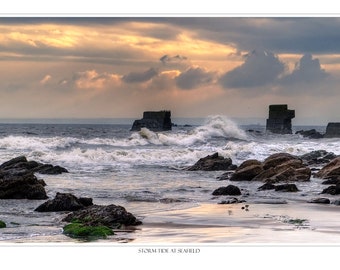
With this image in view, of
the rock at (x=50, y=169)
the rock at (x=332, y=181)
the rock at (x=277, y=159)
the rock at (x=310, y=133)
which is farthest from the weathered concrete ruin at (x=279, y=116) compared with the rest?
the rock at (x=332, y=181)

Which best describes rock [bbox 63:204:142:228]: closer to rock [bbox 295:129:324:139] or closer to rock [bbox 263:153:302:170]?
rock [bbox 295:129:324:139]

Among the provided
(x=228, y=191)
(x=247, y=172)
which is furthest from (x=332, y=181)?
(x=228, y=191)

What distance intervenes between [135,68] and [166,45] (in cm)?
77

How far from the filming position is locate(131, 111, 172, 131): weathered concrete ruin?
14.7 m

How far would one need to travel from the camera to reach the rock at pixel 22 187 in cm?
1725

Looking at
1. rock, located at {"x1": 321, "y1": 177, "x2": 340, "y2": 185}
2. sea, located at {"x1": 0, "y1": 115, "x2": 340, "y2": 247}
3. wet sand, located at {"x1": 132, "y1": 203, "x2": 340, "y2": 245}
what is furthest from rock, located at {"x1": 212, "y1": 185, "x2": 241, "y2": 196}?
rock, located at {"x1": 321, "y1": 177, "x2": 340, "y2": 185}

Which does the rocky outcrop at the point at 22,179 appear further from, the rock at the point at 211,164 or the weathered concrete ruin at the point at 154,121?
the rock at the point at 211,164

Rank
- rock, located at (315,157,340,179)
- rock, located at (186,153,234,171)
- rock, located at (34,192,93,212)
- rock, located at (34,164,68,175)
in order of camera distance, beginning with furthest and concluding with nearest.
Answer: rock, located at (315,157,340,179), rock, located at (186,153,234,171), rock, located at (34,164,68,175), rock, located at (34,192,93,212)

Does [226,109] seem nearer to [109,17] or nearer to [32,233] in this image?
[109,17]

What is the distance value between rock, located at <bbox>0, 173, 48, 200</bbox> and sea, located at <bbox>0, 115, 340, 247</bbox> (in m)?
0.25

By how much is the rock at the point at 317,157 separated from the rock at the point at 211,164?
235 cm

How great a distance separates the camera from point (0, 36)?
13789 millimetres

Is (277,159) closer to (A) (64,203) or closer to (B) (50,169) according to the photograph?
(B) (50,169)
